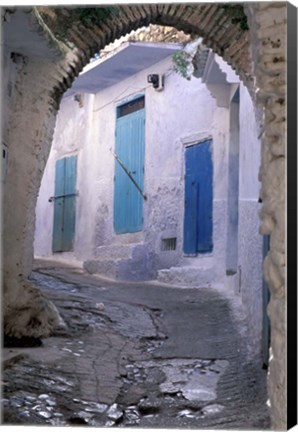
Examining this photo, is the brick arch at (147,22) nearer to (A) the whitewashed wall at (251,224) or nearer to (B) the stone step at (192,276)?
(A) the whitewashed wall at (251,224)

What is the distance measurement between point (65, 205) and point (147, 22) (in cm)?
798

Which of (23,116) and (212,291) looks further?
(212,291)

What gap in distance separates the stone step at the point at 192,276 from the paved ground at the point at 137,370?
62.6 inches

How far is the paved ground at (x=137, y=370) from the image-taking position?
416 cm

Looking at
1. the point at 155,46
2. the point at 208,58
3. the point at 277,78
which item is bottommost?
the point at 277,78

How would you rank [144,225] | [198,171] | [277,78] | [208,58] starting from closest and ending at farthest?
1. [277,78]
2. [208,58]
3. [198,171]
4. [144,225]

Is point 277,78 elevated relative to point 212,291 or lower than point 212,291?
elevated

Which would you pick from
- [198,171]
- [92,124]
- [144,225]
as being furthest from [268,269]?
[92,124]

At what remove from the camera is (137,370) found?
5.50 m

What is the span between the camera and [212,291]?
891 cm

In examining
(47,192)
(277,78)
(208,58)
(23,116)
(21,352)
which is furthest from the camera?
(47,192)

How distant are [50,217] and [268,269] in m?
12.3

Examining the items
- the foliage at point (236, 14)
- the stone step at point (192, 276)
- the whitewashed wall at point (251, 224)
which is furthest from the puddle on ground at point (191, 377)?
the stone step at point (192, 276)

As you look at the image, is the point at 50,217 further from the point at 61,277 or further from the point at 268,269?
the point at 268,269
